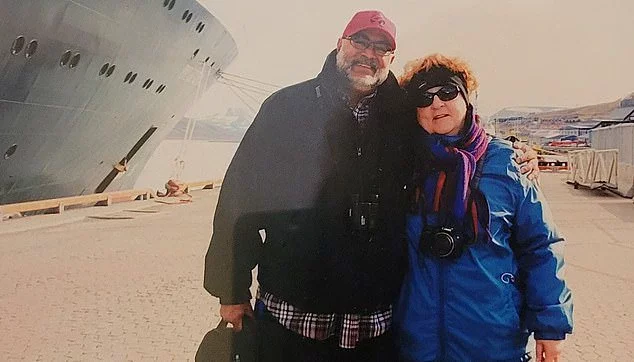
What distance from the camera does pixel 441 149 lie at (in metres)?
1.02

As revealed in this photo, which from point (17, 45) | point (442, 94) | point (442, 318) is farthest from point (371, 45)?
point (17, 45)

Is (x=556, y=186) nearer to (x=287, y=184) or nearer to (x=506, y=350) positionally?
(x=506, y=350)

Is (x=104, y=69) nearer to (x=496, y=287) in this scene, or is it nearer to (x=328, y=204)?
(x=328, y=204)

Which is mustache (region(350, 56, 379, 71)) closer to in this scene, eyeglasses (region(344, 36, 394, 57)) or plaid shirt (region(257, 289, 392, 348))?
eyeglasses (region(344, 36, 394, 57))

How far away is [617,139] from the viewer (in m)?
1.71

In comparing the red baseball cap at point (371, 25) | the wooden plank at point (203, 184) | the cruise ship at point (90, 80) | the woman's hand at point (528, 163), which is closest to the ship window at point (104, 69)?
the cruise ship at point (90, 80)

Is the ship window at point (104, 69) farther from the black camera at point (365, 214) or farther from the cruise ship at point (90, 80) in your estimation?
the black camera at point (365, 214)

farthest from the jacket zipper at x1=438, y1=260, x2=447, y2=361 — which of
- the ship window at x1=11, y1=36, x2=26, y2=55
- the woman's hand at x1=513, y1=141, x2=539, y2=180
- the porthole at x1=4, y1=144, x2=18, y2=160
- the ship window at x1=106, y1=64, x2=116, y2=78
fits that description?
the ship window at x1=106, y1=64, x2=116, y2=78

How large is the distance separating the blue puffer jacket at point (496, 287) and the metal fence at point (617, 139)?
606 mm

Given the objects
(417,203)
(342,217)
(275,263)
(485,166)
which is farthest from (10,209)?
(485,166)

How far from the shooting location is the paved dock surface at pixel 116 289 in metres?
1.45

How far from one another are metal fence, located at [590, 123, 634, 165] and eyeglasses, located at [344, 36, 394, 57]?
2.34 ft

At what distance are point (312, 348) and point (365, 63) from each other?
55 cm

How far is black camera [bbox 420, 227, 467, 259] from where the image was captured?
0.99 metres
